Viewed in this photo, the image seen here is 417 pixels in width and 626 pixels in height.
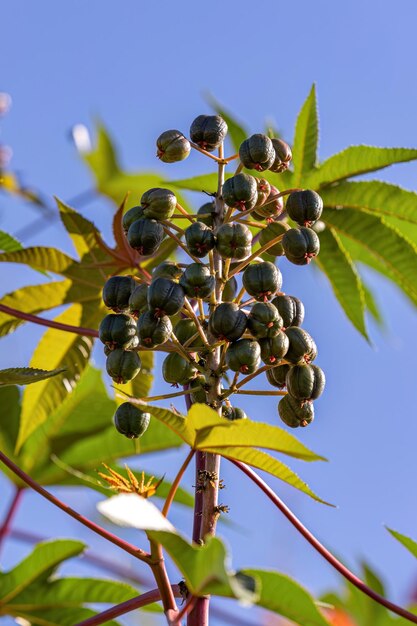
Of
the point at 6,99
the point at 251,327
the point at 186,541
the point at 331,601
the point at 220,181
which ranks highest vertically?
the point at 6,99

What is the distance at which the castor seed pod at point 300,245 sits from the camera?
99.8 inches

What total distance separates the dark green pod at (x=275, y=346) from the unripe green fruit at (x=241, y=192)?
1.32ft

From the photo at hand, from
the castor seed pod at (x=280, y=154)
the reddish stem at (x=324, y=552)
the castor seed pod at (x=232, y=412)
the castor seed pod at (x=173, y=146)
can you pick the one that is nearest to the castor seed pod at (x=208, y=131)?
the castor seed pod at (x=173, y=146)

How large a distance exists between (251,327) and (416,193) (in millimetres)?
1338

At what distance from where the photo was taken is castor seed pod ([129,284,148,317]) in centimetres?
254

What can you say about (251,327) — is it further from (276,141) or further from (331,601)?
(331,601)

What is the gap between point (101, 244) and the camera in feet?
10.5

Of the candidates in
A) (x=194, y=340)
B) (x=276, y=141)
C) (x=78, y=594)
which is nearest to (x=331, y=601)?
(x=78, y=594)

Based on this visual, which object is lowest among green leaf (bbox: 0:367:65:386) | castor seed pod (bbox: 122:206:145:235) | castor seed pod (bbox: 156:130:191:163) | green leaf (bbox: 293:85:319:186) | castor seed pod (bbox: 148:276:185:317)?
green leaf (bbox: 0:367:65:386)

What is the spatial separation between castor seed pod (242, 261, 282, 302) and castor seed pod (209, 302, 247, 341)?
13 centimetres

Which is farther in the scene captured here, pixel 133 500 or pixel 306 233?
pixel 306 233

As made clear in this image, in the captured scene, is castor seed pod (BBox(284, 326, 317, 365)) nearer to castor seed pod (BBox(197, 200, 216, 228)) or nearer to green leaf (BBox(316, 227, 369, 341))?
castor seed pod (BBox(197, 200, 216, 228))

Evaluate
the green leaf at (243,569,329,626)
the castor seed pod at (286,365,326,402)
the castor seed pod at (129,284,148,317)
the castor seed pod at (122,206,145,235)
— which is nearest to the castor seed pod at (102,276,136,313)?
the castor seed pod at (129,284,148,317)

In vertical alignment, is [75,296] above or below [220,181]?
above
